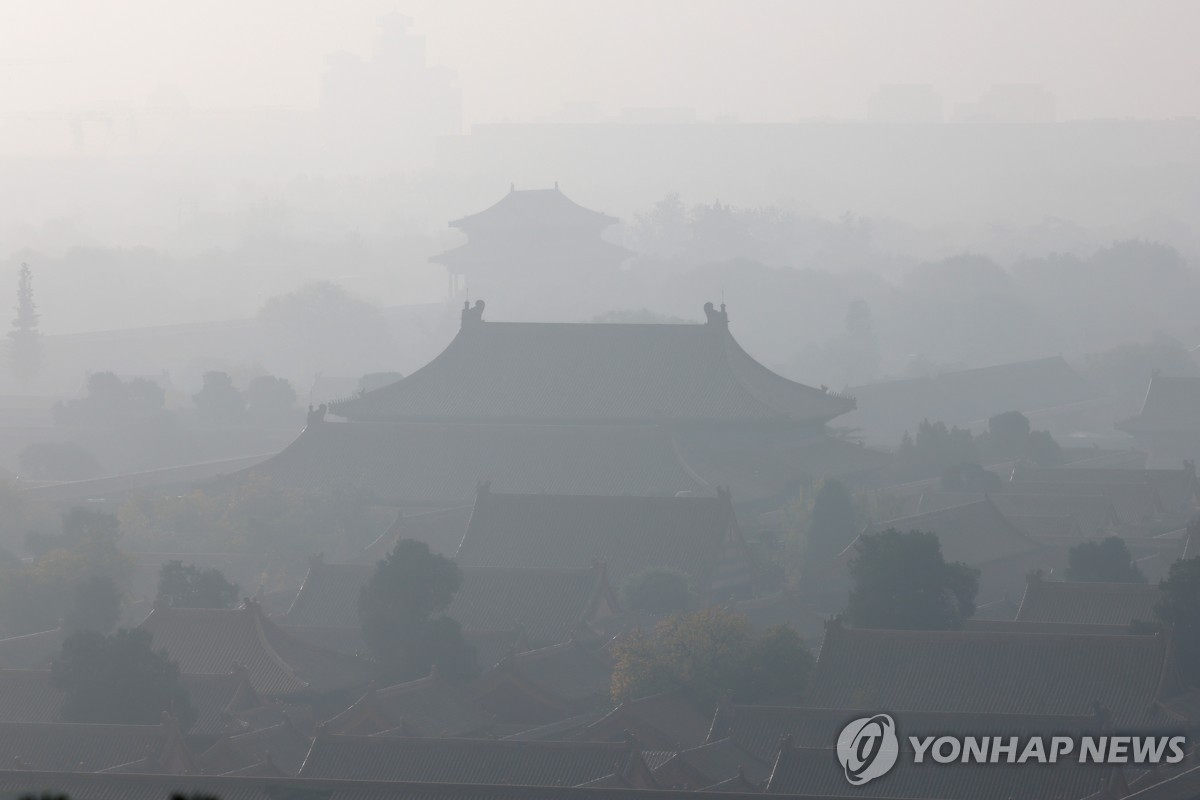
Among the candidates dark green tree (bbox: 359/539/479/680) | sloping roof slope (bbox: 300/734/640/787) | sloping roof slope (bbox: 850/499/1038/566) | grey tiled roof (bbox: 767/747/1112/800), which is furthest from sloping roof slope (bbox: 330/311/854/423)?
grey tiled roof (bbox: 767/747/1112/800)

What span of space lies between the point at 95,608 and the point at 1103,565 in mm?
16168

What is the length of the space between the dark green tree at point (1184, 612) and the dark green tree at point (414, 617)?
31.2ft

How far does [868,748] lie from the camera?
24.0 meters

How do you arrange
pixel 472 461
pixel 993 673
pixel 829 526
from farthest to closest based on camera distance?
1. pixel 472 461
2. pixel 829 526
3. pixel 993 673

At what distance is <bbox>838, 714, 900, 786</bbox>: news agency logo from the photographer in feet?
74.9

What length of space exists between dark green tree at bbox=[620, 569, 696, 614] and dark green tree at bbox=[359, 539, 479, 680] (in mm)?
3723

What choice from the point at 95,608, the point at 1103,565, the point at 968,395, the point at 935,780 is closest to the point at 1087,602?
the point at 1103,565

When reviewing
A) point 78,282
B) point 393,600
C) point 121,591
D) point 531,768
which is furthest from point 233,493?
point 78,282

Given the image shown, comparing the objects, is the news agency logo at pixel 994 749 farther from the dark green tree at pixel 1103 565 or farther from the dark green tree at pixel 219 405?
the dark green tree at pixel 219 405

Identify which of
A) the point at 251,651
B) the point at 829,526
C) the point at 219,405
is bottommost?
the point at 251,651

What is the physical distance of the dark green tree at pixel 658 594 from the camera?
112 feet

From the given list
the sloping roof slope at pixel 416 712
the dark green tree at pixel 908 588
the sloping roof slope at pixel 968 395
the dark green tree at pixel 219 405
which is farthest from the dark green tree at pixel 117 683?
the sloping roof slope at pixel 968 395

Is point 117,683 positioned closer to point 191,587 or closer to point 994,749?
point 191,587

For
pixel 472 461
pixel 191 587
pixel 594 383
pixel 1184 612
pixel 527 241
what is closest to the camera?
→ pixel 1184 612
